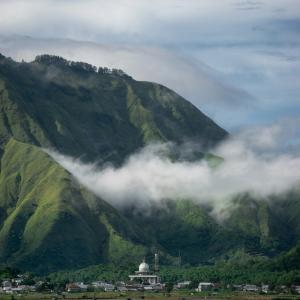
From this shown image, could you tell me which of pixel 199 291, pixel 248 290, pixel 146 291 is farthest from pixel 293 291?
pixel 146 291

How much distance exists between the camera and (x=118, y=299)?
155875mm

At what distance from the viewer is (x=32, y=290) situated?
186 meters

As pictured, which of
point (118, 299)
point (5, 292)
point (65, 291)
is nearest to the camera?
point (118, 299)

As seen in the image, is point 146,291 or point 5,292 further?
point 146,291

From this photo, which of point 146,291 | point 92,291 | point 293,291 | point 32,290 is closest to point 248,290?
point 293,291

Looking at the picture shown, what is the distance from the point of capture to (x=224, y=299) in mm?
157375

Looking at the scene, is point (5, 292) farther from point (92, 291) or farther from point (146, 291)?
point (146, 291)

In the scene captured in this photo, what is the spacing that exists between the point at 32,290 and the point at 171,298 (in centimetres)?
4990

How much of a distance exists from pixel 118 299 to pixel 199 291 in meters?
51.2

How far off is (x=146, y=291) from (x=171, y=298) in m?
40.6

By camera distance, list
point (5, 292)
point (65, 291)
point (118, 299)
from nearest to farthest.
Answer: point (118, 299) → point (5, 292) → point (65, 291)

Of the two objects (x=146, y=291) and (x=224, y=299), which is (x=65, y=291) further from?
(x=224, y=299)

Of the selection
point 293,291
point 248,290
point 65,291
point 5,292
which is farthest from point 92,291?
point 293,291

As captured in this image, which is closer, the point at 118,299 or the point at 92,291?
the point at 118,299
